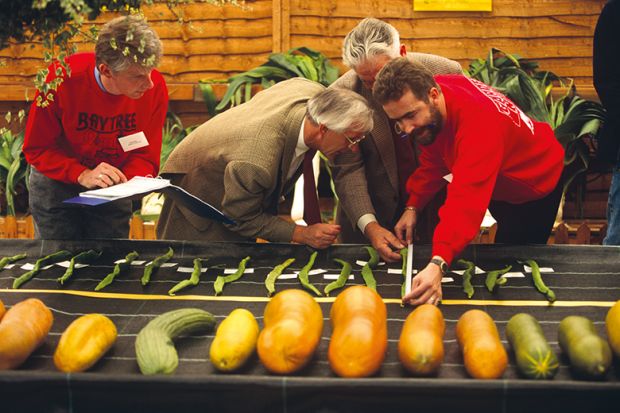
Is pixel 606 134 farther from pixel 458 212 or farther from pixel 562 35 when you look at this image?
pixel 562 35

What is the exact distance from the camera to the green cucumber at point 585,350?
166 centimetres

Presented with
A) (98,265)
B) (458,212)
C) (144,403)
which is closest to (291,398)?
(144,403)

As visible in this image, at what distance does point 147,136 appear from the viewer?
326 centimetres

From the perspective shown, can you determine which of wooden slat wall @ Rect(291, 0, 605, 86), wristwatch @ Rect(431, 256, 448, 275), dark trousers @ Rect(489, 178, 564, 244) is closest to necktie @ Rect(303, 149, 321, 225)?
dark trousers @ Rect(489, 178, 564, 244)

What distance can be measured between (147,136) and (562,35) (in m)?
4.56

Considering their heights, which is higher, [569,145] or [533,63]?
[533,63]

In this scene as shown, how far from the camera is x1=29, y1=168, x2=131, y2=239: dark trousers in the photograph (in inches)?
128

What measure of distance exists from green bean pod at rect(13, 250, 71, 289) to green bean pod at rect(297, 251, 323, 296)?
0.95 metres

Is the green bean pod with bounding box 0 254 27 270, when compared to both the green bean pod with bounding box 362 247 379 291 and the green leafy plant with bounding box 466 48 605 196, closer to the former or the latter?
the green bean pod with bounding box 362 247 379 291

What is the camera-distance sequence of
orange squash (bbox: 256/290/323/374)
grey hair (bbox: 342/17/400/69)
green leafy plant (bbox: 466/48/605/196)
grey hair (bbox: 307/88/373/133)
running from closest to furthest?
orange squash (bbox: 256/290/323/374) < grey hair (bbox: 307/88/373/133) < grey hair (bbox: 342/17/400/69) < green leafy plant (bbox: 466/48/605/196)

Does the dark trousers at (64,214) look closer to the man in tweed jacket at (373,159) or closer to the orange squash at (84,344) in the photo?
the man in tweed jacket at (373,159)

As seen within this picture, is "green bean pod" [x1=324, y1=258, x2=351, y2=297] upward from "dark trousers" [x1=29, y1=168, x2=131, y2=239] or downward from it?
downward

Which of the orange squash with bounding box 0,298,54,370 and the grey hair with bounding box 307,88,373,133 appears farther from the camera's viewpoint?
the grey hair with bounding box 307,88,373,133

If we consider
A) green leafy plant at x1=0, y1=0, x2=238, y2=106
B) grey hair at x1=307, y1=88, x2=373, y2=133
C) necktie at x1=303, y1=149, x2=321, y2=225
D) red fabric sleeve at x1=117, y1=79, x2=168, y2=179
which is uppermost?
green leafy plant at x1=0, y1=0, x2=238, y2=106
